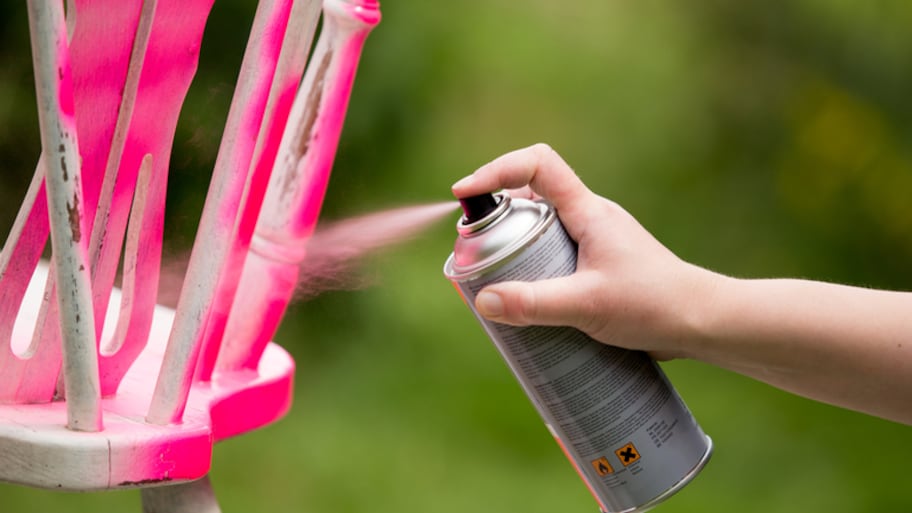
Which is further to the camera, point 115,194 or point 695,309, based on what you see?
point 695,309

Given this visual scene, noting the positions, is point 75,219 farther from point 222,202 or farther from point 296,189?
point 296,189

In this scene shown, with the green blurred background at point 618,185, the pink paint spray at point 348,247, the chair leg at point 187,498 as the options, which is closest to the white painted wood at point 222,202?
the chair leg at point 187,498

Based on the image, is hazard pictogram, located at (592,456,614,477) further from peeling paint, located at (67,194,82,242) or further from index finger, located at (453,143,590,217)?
peeling paint, located at (67,194,82,242)

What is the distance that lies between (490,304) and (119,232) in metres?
0.22

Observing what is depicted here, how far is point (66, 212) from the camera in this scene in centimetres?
52

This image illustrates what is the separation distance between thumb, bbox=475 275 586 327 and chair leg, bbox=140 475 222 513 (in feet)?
0.72

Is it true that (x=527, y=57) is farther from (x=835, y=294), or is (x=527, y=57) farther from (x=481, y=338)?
(x=835, y=294)

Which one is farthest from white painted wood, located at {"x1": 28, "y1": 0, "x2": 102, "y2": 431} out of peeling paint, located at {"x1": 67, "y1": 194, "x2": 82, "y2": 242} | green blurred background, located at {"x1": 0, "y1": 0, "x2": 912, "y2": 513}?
green blurred background, located at {"x1": 0, "y1": 0, "x2": 912, "y2": 513}

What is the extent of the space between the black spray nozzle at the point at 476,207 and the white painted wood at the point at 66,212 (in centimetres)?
24

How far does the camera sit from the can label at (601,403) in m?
0.68

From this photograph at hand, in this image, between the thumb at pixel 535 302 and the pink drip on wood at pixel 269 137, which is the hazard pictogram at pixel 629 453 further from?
the pink drip on wood at pixel 269 137

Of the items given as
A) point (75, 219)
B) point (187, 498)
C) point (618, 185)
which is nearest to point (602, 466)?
point (187, 498)

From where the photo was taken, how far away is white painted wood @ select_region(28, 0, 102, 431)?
50 cm

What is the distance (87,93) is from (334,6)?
25cm
